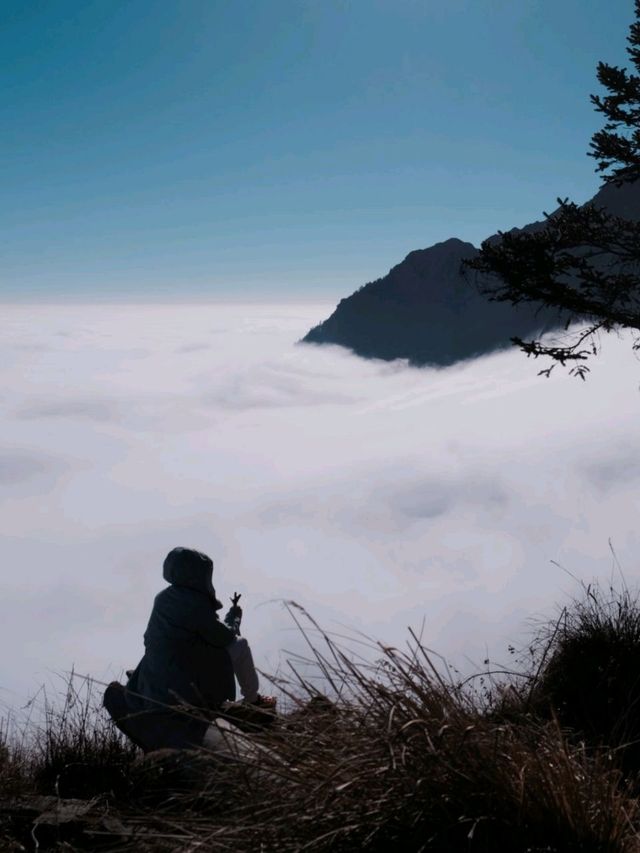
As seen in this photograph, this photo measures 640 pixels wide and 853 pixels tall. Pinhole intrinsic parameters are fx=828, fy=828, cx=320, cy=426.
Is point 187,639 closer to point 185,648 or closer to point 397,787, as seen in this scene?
point 185,648

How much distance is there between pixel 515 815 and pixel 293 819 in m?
0.60

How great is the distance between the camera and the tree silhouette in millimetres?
9250

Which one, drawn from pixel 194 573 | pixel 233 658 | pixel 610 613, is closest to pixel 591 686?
pixel 610 613

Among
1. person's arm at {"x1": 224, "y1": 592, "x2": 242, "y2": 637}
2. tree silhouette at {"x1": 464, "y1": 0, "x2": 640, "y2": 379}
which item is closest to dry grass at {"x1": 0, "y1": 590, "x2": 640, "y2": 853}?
person's arm at {"x1": 224, "y1": 592, "x2": 242, "y2": 637}

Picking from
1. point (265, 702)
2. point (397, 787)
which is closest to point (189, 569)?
point (265, 702)

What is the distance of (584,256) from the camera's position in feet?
30.8

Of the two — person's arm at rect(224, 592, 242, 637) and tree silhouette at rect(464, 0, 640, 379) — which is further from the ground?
tree silhouette at rect(464, 0, 640, 379)

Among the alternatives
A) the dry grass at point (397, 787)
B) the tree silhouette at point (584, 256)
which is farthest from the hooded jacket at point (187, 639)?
the tree silhouette at point (584, 256)

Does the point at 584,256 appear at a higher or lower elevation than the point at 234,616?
higher

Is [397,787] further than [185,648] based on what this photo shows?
No

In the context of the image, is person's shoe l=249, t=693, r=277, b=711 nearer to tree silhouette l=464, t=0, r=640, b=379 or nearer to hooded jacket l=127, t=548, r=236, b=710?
hooded jacket l=127, t=548, r=236, b=710

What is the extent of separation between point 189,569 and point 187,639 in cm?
40

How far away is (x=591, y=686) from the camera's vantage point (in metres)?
5.08

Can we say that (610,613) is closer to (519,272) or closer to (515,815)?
(515,815)
